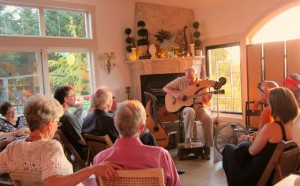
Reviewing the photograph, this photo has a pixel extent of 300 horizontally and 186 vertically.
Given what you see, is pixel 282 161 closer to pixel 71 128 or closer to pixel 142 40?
pixel 71 128

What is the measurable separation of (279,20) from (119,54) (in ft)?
10.8

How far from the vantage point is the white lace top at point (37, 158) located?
141 cm

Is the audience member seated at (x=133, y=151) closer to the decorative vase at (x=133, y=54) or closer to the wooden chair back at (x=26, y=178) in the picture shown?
the wooden chair back at (x=26, y=178)

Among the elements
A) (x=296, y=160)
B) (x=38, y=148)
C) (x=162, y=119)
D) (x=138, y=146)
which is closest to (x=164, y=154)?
(x=138, y=146)

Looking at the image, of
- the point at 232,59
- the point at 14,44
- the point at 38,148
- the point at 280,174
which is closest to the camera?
the point at 38,148

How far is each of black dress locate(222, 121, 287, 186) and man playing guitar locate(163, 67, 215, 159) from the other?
1.96 m

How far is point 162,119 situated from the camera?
18.0 feet

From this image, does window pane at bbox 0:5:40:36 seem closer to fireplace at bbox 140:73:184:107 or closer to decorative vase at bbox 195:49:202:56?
fireplace at bbox 140:73:184:107

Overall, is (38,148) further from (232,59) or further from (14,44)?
(232,59)

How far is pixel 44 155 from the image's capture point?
144 centimetres

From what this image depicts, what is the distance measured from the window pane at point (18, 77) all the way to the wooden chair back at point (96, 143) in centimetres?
245

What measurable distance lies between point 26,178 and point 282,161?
1651 millimetres

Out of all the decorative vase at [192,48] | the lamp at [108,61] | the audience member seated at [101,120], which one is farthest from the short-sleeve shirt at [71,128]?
the decorative vase at [192,48]

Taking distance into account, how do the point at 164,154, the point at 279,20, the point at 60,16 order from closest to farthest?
the point at 164,154 < the point at 60,16 < the point at 279,20
